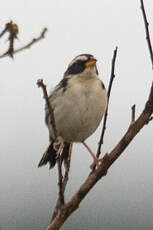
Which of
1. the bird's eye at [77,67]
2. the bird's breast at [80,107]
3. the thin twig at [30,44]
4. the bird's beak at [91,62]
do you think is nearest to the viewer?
the thin twig at [30,44]

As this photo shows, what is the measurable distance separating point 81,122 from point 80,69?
516 mm

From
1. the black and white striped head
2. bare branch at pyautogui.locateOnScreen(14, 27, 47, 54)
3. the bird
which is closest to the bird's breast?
the bird

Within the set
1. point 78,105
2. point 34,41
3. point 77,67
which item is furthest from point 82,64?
point 34,41

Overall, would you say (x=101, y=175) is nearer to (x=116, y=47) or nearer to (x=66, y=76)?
(x=116, y=47)

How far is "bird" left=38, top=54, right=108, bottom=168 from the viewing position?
4.16 m

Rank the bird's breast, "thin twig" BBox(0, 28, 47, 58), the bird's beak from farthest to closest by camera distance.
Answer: the bird's beak
the bird's breast
"thin twig" BBox(0, 28, 47, 58)

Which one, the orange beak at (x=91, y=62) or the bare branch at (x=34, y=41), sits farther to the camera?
the orange beak at (x=91, y=62)

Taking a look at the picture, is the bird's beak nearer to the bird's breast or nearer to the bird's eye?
the bird's eye

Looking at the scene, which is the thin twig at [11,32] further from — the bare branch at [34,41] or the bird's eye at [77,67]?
the bird's eye at [77,67]

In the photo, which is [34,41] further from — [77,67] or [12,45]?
[77,67]

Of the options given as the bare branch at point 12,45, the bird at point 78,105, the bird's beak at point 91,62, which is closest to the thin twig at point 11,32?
the bare branch at point 12,45

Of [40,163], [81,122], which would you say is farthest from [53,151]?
[81,122]

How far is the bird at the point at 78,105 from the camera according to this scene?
4156 millimetres

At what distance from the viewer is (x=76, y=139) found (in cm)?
446
